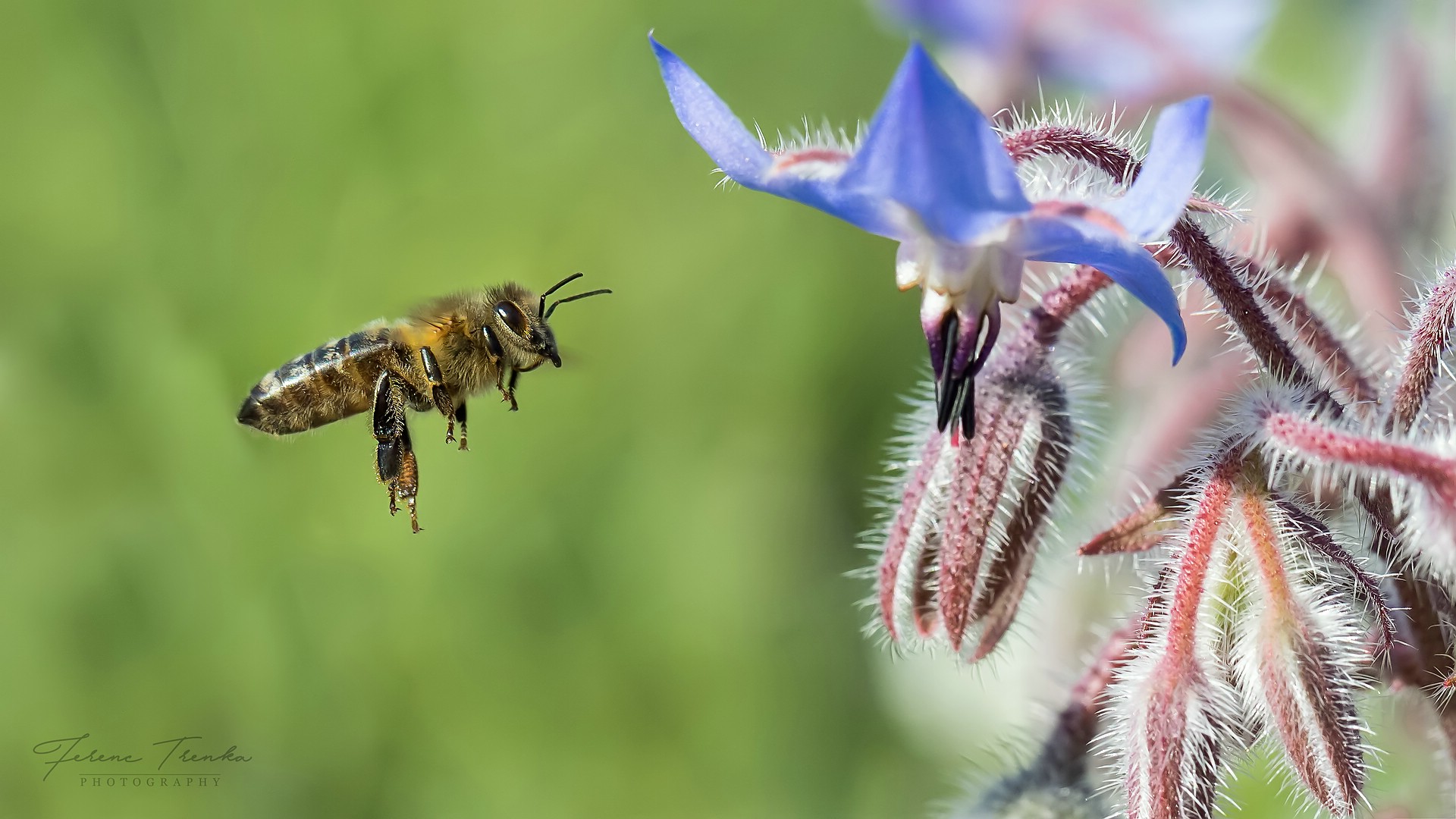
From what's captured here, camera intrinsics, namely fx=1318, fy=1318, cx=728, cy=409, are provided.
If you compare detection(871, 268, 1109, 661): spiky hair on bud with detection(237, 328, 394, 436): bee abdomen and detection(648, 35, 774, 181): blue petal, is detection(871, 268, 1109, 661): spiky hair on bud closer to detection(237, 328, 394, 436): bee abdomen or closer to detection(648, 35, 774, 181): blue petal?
detection(648, 35, 774, 181): blue petal

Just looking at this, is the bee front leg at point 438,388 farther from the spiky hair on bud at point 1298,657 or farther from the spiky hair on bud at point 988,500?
the spiky hair on bud at point 1298,657

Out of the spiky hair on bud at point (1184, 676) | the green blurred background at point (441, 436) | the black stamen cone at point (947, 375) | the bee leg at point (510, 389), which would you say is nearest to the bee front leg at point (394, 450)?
the bee leg at point (510, 389)

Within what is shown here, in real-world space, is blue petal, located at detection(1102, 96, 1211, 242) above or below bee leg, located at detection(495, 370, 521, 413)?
below

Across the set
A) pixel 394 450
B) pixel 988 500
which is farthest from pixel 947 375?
pixel 394 450

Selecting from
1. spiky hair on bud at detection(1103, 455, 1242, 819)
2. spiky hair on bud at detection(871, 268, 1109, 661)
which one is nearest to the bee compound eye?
spiky hair on bud at detection(871, 268, 1109, 661)

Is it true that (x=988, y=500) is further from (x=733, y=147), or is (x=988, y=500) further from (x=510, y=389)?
(x=510, y=389)

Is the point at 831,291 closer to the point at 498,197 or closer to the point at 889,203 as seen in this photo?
the point at 498,197
